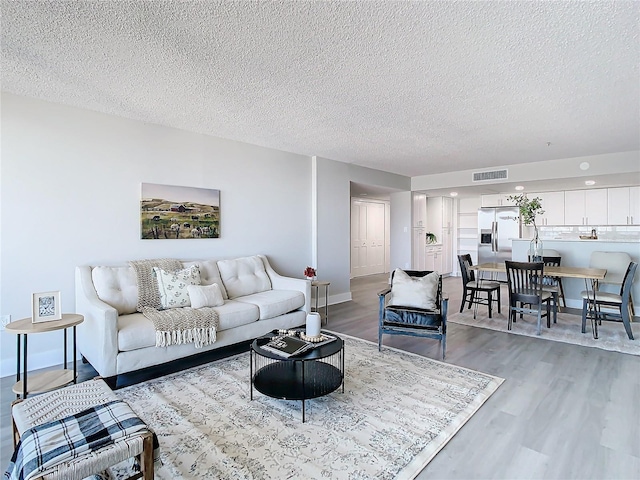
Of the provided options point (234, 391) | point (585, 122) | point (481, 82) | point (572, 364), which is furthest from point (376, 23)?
point (572, 364)

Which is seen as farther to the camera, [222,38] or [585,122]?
[585,122]

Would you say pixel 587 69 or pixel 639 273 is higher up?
pixel 587 69

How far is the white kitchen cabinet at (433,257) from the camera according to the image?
8.78m

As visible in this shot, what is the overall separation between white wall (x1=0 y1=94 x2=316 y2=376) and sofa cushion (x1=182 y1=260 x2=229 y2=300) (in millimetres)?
263

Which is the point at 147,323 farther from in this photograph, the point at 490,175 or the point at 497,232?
the point at 497,232

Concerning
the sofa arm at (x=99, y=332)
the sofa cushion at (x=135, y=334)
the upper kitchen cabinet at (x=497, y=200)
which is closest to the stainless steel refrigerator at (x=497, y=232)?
the upper kitchen cabinet at (x=497, y=200)

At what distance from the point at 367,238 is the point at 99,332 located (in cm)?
775

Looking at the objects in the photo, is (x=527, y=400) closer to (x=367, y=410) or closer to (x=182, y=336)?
(x=367, y=410)

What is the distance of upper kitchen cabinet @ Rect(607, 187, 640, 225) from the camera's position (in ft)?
22.0

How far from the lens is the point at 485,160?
19.2 ft

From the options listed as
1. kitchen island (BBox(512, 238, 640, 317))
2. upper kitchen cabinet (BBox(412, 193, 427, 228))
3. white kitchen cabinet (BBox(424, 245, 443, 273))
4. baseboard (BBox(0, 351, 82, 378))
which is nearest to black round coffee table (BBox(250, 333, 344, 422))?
baseboard (BBox(0, 351, 82, 378))

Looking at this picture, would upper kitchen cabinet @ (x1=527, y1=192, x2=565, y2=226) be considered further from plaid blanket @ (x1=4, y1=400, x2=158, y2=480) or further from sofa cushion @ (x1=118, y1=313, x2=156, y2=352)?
plaid blanket @ (x1=4, y1=400, x2=158, y2=480)

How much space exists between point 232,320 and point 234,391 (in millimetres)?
819

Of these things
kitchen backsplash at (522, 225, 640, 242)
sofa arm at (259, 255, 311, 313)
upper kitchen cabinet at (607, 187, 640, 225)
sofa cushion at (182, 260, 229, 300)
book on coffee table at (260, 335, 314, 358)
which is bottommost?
book on coffee table at (260, 335, 314, 358)
